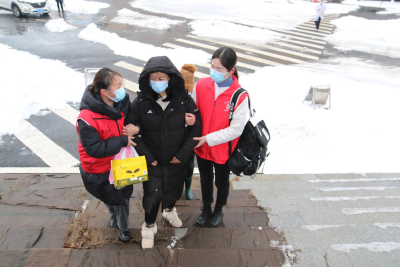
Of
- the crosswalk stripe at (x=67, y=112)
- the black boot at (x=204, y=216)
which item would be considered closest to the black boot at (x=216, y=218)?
the black boot at (x=204, y=216)

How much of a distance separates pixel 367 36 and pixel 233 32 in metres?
8.31

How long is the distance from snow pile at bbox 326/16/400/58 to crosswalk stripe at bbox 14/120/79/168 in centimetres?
1495

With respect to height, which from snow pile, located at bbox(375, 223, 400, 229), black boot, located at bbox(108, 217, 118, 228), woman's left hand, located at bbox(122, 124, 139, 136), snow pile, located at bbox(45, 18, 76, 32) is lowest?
black boot, located at bbox(108, 217, 118, 228)

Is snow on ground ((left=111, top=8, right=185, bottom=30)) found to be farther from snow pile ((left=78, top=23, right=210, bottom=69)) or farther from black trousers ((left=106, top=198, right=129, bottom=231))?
black trousers ((left=106, top=198, right=129, bottom=231))

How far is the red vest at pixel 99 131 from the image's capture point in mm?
2568

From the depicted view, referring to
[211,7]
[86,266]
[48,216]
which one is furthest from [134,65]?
[211,7]

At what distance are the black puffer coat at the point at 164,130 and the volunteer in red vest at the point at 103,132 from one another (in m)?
0.19

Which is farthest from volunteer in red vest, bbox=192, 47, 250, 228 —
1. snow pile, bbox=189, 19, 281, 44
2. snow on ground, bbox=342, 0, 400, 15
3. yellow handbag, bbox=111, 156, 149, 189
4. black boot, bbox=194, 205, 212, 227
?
snow on ground, bbox=342, 0, 400, 15

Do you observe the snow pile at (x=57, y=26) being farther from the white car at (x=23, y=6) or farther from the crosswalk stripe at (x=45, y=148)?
the crosswalk stripe at (x=45, y=148)

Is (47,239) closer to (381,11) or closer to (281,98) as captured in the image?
(281,98)

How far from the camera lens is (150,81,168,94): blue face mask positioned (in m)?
2.77

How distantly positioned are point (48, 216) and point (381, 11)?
32.5 metres

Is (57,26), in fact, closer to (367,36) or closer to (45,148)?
(45,148)

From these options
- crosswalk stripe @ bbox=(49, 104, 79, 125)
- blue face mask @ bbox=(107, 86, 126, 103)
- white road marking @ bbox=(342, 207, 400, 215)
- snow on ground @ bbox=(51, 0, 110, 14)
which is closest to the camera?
blue face mask @ bbox=(107, 86, 126, 103)
